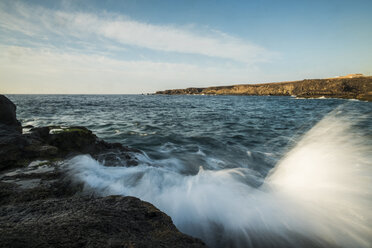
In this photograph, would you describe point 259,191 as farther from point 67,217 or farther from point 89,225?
point 67,217

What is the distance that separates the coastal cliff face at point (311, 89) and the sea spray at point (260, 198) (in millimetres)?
44786

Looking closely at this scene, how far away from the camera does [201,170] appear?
5.29 m

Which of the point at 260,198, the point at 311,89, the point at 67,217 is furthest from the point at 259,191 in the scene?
the point at 311,89

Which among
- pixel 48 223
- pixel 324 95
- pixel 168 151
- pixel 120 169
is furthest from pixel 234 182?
pixel 324 95

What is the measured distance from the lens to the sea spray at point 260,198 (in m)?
2.63

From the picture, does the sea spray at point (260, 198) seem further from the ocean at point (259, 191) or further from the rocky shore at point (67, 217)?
the rocky shore at point (67, 217)

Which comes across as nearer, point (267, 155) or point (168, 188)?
point (168, 188)

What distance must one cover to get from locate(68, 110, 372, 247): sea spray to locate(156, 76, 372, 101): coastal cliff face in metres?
44.8

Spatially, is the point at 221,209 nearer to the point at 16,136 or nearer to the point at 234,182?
the point at 234,182

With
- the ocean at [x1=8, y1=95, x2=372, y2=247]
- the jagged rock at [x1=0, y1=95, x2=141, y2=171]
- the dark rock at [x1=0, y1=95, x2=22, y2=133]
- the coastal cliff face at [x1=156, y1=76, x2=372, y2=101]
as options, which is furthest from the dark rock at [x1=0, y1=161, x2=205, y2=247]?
the coastal cliff face at [x1=156, y1=76, x2=372, y2=101]

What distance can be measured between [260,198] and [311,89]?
97055 millimetres

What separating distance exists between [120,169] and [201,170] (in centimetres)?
232

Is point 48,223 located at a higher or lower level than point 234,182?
higher

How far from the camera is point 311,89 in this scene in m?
80.8
